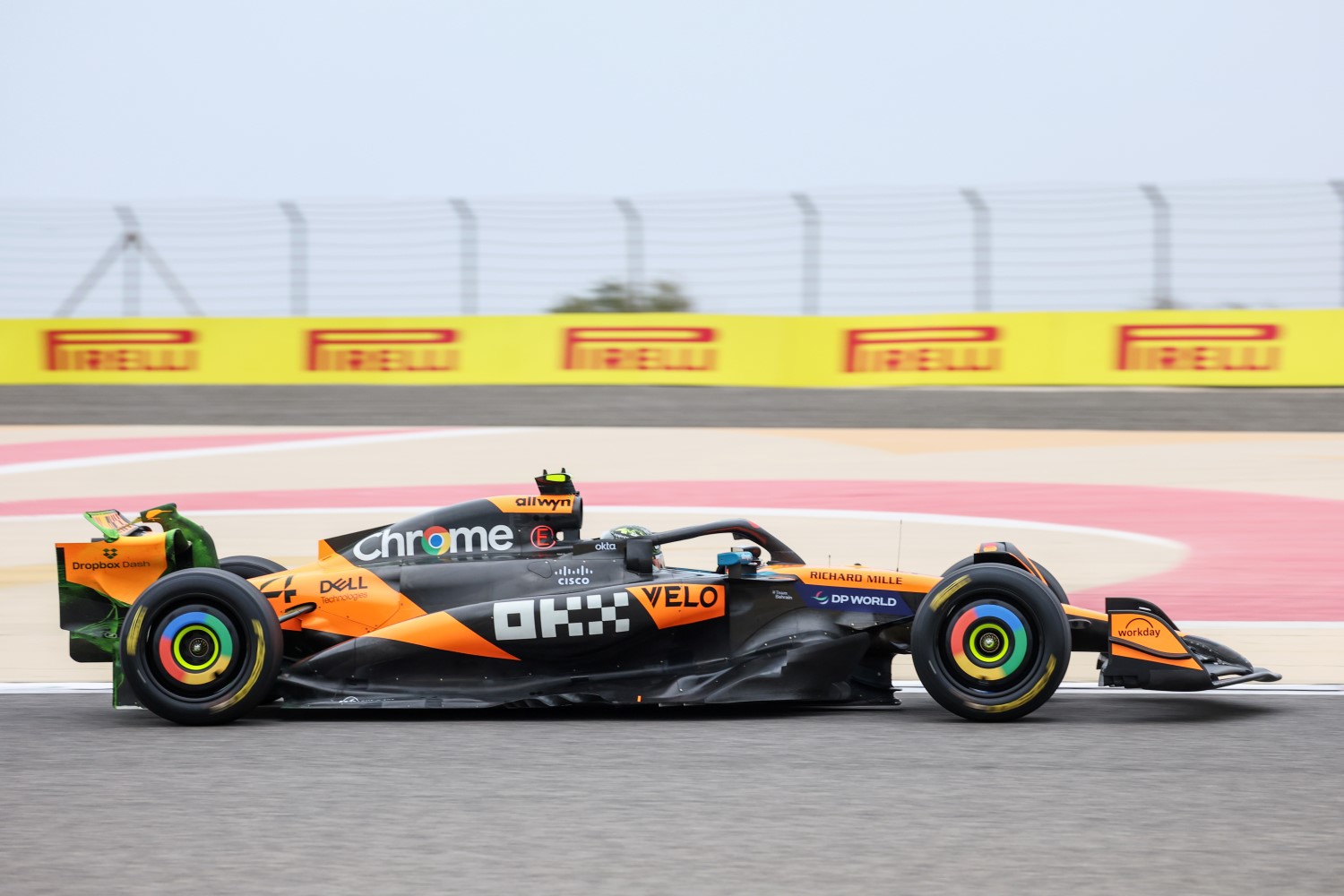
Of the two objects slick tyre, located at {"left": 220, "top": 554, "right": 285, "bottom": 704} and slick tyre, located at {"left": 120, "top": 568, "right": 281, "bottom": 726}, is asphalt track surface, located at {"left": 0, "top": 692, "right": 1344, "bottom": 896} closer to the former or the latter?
slick tyre, located at {"left": 120, "top": 568, "right": 281, "bottom": 726}

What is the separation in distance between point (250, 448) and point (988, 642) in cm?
1134

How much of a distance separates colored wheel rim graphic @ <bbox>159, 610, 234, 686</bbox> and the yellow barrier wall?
11732mm

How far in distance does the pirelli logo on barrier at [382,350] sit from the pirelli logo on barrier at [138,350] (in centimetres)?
152

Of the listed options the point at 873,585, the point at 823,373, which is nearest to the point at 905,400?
the point at 823,373

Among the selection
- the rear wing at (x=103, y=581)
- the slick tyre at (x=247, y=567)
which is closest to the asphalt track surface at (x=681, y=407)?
the slick tyre at (x=247, y=567)

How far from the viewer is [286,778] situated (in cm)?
469

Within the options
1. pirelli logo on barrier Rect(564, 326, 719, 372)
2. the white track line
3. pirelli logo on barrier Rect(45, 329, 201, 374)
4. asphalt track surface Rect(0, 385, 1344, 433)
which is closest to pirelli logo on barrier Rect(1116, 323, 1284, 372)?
asphalt track surface Rect(0, 385, 1344, 433)

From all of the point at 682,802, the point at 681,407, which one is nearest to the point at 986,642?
the point at 682,802

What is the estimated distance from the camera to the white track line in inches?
567

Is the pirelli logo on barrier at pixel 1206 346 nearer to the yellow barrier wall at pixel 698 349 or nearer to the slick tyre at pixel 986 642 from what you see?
the yellow barrier wall at pixel 698 349

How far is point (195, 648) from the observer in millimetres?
5516

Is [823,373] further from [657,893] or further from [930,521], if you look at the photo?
[657,893]

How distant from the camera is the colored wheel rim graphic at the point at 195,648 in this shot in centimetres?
550

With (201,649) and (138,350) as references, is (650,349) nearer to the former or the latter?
(138,350)
